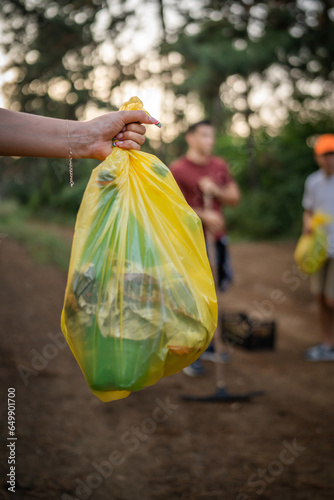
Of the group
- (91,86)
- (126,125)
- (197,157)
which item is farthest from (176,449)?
(91,86)

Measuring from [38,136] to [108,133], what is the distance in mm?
249

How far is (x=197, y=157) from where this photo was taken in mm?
3850

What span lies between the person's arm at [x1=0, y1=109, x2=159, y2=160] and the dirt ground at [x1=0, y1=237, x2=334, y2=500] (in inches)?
63.9

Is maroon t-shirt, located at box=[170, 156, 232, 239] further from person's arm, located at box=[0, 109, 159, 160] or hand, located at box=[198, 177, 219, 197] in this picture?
person's arm, located at box=[0, 109, 159, 160]

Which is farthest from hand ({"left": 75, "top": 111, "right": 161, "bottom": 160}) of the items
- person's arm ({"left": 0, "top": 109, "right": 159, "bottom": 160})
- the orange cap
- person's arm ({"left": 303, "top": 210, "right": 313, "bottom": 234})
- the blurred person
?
person's arm ({"left": 303, "top": 210, "right": 313, "bottom": 234})

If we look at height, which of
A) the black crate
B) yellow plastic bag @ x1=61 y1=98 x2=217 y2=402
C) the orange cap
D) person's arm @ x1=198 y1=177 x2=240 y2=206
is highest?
yellow plastic bag @ x1=61 y1=98 x2=217 y2=402

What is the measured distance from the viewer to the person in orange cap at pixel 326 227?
4080 mm

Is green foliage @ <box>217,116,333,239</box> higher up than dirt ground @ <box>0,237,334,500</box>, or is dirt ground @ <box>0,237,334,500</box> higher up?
dirt ground @ <box>0,237,334,500</box>

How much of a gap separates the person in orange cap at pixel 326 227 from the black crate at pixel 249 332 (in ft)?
1.46

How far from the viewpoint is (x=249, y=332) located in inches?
171

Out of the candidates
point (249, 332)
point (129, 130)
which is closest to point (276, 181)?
point (249, 332)

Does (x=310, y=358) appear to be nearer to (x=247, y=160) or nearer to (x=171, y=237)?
(x=171, y=237)

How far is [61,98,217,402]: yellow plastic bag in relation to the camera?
4.68 ft

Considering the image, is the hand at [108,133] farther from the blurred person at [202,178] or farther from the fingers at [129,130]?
the blurred person at [202,178]
